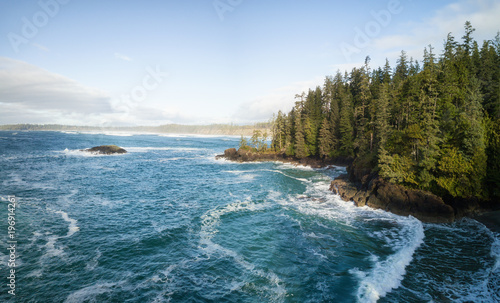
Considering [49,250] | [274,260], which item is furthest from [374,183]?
[49,250]

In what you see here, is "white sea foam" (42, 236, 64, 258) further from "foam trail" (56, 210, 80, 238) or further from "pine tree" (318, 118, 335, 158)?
"pine tree" (318, 118, 335, 158)

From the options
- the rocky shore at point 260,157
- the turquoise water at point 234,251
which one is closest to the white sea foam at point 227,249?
the turquoise water at point 234,251

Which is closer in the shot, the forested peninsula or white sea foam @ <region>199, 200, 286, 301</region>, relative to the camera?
white sea foam @ <region>199, 200, 286, 301</region>

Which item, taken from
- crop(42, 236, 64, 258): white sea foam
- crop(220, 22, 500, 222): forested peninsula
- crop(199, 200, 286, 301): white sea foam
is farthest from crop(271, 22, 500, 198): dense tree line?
crop(42, 236, 64, 258): white sea foam

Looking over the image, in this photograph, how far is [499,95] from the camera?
1484 inches

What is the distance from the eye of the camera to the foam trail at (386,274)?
1578cm

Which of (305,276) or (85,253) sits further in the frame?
(85,253)

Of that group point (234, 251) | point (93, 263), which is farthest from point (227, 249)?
point (93, 263)

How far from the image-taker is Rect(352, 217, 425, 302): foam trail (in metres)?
15.8

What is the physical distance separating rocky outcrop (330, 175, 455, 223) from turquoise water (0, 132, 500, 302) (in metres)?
1.71

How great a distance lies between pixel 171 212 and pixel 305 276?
20.7 metres

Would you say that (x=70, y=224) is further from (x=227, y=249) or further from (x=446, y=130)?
(x=446, y=130)

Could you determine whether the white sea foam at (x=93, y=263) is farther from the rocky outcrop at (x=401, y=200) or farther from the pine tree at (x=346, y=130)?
the pine tree at (x=346, y=130)

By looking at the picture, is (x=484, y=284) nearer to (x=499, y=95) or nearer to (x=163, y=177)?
(x=499, y=95)
